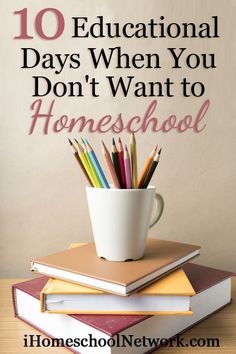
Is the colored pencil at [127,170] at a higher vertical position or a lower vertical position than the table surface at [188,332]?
higher

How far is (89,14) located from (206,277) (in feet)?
1.48

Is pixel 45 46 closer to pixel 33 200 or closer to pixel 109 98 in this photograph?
pixel 109 98

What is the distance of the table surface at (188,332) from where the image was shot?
46 cm

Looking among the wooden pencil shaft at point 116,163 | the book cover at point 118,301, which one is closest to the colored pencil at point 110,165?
the wooden pencil shaft at point 116,163

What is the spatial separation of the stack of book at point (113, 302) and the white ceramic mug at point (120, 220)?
2 centimetres

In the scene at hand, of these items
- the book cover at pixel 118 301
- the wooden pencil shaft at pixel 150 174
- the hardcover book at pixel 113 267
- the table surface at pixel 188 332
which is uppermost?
the wooden pencil shaft at pixel 150 174

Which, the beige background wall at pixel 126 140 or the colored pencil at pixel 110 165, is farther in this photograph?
the beige background wall at pixel 126 140

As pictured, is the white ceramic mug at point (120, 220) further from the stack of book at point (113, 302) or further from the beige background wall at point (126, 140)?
the beige background wall at point (126, 140)

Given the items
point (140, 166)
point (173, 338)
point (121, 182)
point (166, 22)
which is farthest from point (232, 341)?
point (166, 22)

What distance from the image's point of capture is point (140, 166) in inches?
28.0

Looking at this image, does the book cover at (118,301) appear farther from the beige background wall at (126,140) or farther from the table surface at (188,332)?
the beige background wall at (126,140)

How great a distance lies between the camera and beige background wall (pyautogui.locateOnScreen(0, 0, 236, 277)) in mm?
691

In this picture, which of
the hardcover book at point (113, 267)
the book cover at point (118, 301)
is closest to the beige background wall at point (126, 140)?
the hardcover book at point (113, 267)

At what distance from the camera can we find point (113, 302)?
46 centimetres
